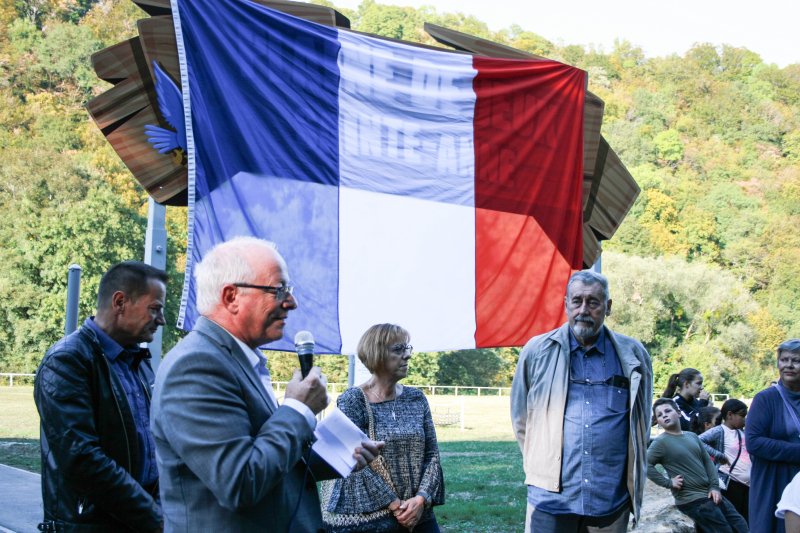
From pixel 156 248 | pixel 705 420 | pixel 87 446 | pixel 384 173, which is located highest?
pixel 384 173

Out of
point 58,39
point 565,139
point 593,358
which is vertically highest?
point 58,39

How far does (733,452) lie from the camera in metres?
8.88

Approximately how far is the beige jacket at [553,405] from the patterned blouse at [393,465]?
0.54 metres

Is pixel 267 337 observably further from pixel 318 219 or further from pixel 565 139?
pixel 565 139

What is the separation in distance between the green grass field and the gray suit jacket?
7911mm

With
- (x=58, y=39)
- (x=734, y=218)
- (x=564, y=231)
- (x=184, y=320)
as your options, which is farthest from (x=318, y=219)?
(x=58, y=39)

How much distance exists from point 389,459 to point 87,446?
168cm

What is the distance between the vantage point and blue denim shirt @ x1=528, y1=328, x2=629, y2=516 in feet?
16.3

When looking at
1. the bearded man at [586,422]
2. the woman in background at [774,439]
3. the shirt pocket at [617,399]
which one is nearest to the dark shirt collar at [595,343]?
the bearded man at [586,422]

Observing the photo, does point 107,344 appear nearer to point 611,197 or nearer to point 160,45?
point 160,45

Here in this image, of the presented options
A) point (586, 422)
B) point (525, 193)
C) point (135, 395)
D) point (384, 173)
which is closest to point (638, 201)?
point (525, 193)

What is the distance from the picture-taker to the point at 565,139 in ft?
23.3

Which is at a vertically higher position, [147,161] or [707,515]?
[147,161]

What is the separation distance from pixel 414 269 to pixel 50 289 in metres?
56.8
